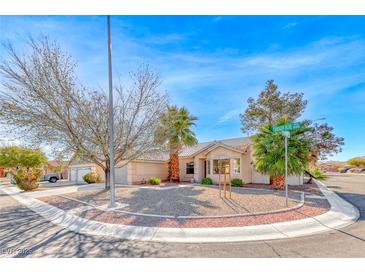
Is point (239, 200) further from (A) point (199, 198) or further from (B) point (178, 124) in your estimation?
(B) point (178, 124)

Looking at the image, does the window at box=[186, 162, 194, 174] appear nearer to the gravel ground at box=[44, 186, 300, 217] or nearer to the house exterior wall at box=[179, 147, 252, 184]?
the house exterior wall at box=[179, 147, 252, 184]

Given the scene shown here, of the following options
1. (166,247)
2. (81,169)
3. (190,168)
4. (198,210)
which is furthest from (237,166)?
(81,169)

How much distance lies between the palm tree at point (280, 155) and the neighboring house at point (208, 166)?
3.73 metres

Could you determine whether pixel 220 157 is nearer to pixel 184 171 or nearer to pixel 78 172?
pixel 184 171

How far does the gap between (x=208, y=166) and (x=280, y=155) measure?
8079mm

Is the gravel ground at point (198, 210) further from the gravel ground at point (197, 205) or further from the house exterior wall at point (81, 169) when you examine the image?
the house exterior wall at point (81, 169)

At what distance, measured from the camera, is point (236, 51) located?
28.0ft

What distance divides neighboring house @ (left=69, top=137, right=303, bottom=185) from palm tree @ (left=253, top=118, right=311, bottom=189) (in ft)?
12.3

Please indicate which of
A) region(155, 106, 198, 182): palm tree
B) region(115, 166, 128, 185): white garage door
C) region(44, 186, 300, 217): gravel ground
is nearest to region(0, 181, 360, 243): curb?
region(44, 186, 300, 217): gravel ground

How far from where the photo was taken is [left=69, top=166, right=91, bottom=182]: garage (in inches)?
1037

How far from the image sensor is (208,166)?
20375 millimetres

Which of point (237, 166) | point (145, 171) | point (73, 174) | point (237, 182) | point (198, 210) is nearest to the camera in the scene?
point (198, 210)

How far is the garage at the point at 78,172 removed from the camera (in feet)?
86.5
